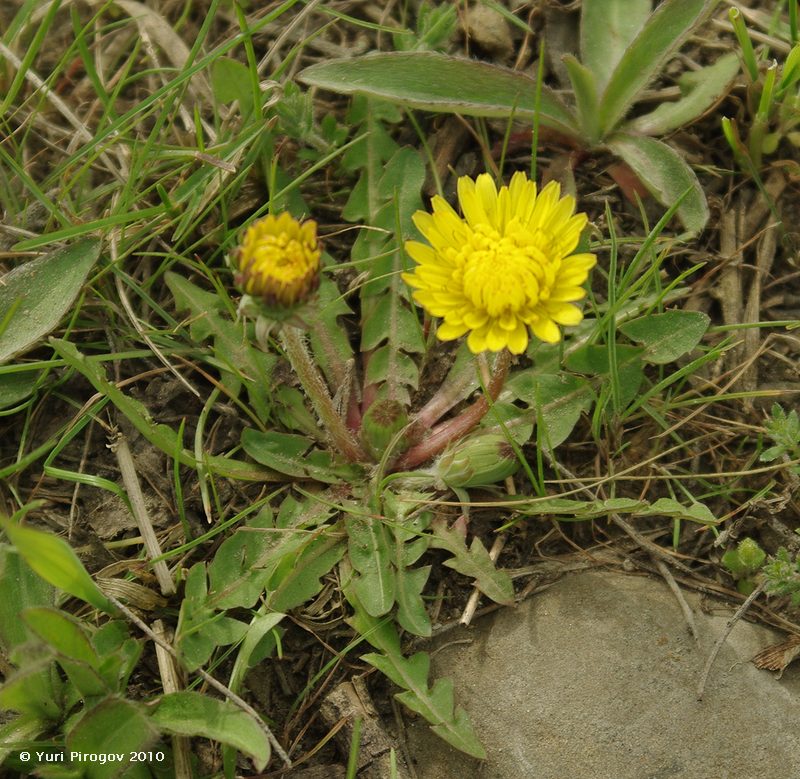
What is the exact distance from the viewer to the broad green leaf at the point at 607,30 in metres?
3.48

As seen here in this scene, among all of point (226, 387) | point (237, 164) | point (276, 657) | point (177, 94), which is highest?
point (177, 94)

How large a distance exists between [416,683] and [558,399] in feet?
3.48

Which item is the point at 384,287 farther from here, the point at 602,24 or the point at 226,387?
the point at 602,24

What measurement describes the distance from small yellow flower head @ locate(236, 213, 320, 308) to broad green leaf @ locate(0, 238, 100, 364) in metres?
1.05

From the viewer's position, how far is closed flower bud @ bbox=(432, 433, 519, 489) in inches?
109

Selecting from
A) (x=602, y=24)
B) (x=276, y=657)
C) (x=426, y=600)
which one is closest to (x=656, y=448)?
(x=426, y=600)

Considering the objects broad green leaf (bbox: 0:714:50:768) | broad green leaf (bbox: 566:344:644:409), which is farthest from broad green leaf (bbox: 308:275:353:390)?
broad green leaf (bbox: 0:714:50:768)

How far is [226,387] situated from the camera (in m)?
3.13

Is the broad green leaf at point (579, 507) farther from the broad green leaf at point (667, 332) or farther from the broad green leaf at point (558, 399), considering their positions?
the broad green leaf at point (667, 332)

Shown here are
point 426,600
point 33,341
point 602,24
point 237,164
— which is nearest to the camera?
point 426,600

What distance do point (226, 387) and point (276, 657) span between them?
3.16ft

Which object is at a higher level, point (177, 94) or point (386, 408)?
point (177, 94)

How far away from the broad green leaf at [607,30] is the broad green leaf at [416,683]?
227 centimetres

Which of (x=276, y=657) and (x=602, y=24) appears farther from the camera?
(x=602, y=24)
